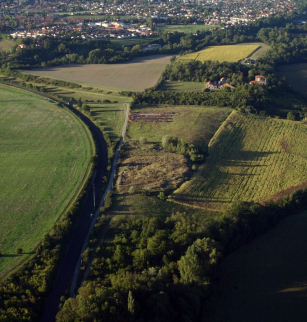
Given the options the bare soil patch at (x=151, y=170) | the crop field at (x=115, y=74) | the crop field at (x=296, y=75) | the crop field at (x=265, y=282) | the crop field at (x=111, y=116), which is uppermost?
the crop field at (x=115, y=74)

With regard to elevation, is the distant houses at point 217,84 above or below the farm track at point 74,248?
above

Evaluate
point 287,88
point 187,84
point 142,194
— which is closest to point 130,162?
point 142,194

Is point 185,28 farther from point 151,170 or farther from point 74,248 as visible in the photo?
point 74,248

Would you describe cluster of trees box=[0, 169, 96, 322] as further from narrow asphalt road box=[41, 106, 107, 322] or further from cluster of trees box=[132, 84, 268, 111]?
cluster of trees box=[132, 84, 268, 111]

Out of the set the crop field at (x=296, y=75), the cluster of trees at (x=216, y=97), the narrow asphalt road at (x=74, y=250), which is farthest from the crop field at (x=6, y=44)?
the crop field at (x=296, y=75)

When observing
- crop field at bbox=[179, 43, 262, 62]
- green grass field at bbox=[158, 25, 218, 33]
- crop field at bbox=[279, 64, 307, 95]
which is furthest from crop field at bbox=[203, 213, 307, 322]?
green grass field at bbox=[158, 25, 218, 33]

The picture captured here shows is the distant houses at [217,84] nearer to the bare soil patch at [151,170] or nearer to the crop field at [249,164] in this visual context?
the crop field at [249,164]

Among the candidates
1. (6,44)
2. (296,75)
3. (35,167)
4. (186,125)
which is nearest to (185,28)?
(296,75)
